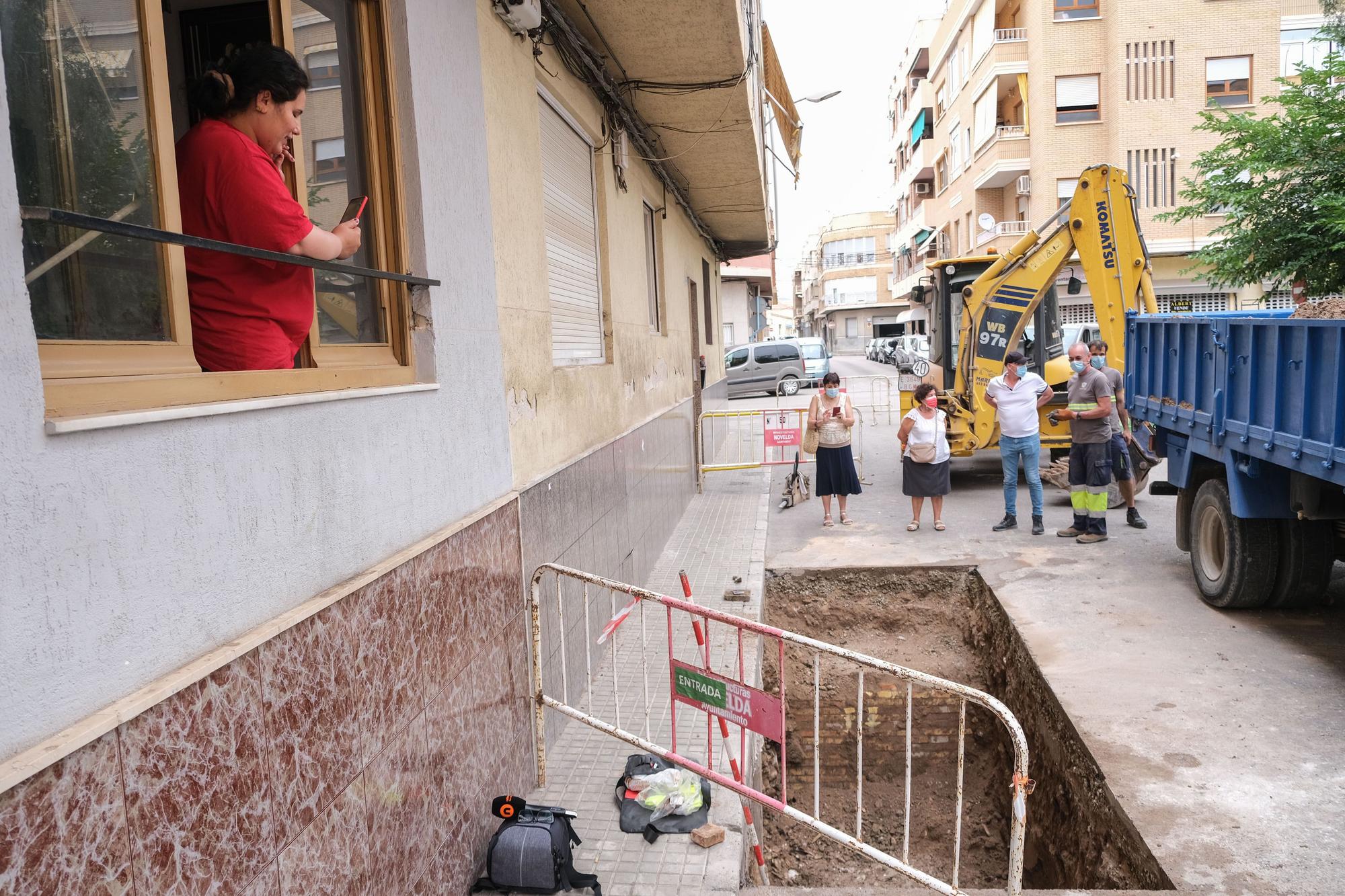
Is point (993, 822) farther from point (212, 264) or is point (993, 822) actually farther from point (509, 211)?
point (212, 264)

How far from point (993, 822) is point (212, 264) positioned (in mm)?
5704

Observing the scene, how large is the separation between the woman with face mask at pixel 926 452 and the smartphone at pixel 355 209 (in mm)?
7256

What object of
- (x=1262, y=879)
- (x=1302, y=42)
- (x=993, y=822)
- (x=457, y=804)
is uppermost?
(x=1302, y=42)

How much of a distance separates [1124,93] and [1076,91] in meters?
1.42

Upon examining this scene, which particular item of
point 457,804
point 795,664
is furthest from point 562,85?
point 795,664

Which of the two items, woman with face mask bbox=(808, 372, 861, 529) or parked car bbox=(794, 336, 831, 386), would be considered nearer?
woman with face mask bbox=(808, 372, 861, 529)

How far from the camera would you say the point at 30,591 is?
156 centimetres

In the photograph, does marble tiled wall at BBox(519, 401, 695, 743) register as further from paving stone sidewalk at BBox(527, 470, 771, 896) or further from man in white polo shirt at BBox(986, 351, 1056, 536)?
man in white polo shirt at BBox(986, 351, 1056, 536)

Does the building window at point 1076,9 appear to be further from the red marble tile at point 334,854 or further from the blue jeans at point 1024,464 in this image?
the red marble tile at point 334,854

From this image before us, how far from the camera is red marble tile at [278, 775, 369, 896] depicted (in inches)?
91.0

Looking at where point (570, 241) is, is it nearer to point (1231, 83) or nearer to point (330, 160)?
point (330, 160)

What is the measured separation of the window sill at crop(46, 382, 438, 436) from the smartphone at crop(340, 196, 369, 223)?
0.55 m

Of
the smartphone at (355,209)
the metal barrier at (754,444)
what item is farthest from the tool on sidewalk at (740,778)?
the metal barrier at (754,444)

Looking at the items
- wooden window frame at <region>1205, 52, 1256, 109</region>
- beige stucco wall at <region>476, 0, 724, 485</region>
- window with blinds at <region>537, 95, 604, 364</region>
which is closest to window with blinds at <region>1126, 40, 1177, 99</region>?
wooden window frame at <region>1205, 52, 1256, 109</region>
